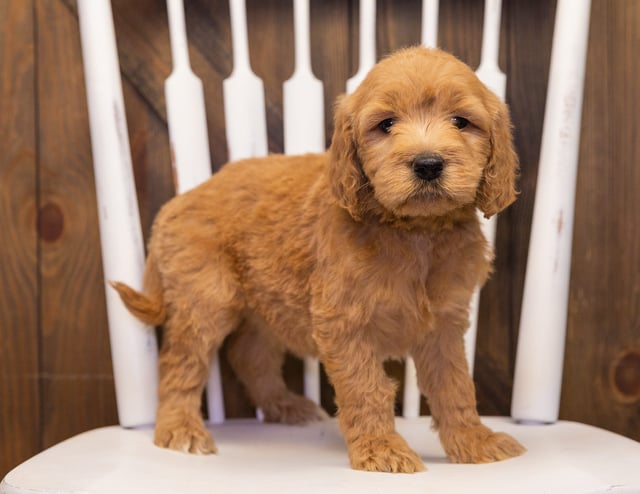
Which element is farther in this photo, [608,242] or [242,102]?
[608,242]

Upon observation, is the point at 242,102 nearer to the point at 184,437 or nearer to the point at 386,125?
the point at 386,125

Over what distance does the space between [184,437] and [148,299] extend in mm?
198

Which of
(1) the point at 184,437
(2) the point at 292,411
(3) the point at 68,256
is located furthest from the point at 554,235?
(3) the point at 68,256

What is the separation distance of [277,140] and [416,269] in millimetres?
471

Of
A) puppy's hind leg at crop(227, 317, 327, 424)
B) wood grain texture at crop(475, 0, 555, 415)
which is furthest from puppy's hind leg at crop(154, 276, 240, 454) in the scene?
wood grain texture at crop(475, 0, 555, 415)

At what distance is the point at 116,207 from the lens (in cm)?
112

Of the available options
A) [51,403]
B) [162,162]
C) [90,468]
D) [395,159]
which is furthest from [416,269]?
[51,403]

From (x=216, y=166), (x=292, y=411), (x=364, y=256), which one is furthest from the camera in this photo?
(x=216, y=166)

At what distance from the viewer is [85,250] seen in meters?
1.33

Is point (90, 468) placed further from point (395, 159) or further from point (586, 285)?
point (586, 285)

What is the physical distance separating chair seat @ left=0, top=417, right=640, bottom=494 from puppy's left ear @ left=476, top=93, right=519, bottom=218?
0.94 ft

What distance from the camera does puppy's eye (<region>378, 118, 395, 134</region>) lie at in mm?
887

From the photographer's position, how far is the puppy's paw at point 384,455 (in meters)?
0.87

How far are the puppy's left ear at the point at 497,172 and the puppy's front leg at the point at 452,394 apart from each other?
15 cm
